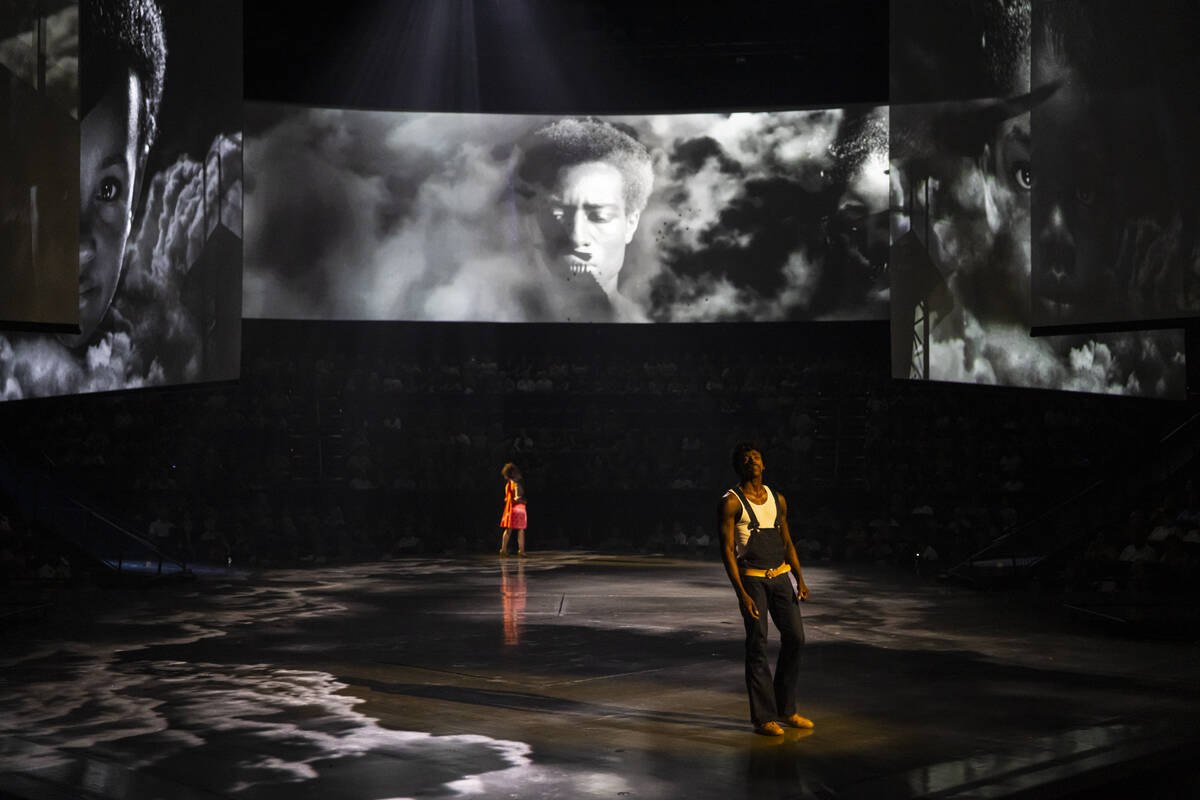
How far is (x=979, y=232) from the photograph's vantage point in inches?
566

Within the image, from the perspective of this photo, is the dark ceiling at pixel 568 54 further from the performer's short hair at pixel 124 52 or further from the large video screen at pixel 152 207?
the performer's short hair at pixel 124 52

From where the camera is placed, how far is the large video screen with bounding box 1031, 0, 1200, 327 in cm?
1016

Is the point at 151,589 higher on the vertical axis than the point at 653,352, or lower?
lower

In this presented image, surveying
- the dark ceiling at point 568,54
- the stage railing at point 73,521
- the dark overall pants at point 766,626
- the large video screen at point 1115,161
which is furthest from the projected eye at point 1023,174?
the stage railing at point 73,521

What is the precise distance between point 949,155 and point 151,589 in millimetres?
11001

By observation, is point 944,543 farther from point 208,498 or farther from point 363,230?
point 208,498

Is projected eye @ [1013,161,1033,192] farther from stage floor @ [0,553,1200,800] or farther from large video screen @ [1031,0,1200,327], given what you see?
stage floor @ [0,553,1200,800]

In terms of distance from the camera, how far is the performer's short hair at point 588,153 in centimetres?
2092

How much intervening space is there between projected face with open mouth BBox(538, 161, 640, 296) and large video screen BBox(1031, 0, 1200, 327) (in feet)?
29.9

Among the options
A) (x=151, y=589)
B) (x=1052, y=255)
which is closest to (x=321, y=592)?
(x=151, y=589)

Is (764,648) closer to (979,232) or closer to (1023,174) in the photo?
(1023,174)

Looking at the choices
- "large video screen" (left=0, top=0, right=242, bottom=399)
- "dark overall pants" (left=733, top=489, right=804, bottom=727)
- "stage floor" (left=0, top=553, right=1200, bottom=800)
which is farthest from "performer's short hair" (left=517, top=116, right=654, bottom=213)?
"dark overall pants" (left=733, top=489, right=804, bottom=727)

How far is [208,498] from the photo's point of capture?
20703mm

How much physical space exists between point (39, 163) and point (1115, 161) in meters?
9.58
